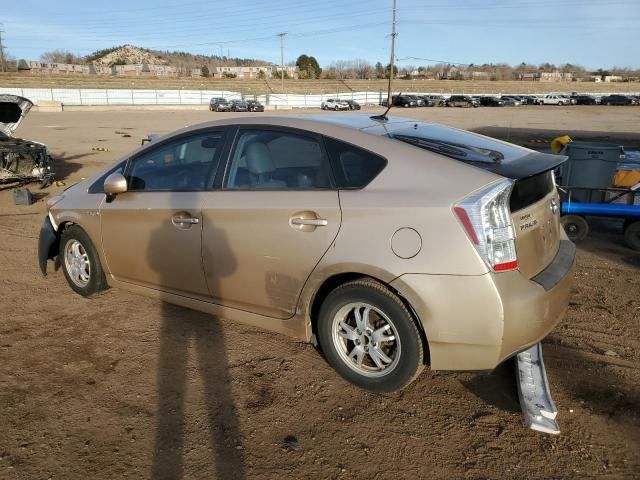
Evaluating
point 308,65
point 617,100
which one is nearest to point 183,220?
point 617,100

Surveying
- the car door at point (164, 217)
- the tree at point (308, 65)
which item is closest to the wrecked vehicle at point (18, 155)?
the car door at point (164, 217)

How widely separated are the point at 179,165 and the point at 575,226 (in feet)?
16.7

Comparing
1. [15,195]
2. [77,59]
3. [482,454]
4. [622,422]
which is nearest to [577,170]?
[622,422]

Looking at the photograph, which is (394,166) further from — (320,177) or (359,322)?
(359,322)

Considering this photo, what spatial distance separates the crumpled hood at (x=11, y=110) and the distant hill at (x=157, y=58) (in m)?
158

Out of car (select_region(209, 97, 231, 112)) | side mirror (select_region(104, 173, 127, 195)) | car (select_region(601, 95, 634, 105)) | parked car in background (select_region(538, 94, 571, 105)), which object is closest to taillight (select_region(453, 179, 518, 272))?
side mirror (select_region(104, 173, 127, 195))

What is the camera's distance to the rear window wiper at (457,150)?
309 centimetres

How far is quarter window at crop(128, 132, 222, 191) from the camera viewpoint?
3.76 meters

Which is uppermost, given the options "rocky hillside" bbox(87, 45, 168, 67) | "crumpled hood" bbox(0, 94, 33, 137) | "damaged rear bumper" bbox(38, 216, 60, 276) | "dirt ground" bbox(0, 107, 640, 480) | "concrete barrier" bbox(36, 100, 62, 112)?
"rocky hillside" bbox(87, 45, 168, 67)

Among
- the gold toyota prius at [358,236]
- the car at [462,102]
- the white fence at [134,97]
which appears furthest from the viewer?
the car at [462,102]

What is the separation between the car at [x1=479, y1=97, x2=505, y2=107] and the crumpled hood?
2423 inches

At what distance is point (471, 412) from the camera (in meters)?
3.03

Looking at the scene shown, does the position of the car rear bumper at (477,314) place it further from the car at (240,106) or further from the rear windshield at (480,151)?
the car at (240,106)

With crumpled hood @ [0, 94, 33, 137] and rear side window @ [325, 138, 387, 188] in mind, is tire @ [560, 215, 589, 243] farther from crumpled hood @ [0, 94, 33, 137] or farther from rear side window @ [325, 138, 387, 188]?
crumpled hood @ [0, 94, 33, 137]
